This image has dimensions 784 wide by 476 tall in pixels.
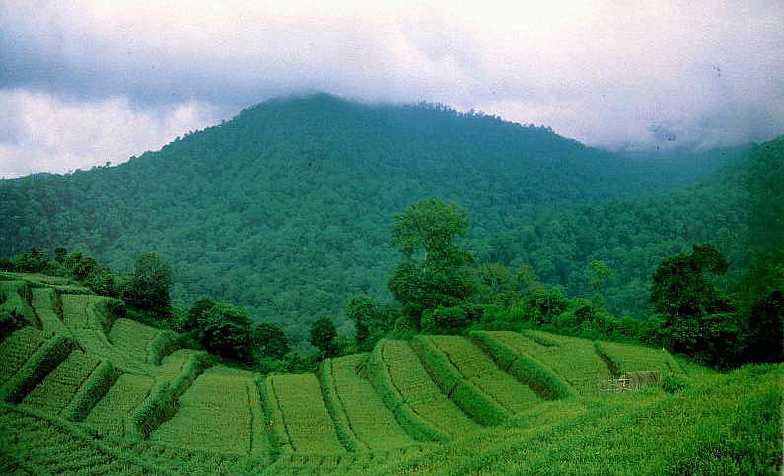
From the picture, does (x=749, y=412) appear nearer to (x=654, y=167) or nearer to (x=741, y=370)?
(x=741, y=370)

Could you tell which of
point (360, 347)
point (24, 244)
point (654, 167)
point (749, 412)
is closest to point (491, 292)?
point (360, 347)

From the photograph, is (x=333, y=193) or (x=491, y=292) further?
(x=333, y=193)

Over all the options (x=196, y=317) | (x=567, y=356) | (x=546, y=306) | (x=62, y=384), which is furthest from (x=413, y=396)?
(x=196, y=317)

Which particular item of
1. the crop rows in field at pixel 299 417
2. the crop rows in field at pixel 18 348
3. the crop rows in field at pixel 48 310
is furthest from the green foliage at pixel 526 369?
the crop rows in field at pixel 48 310

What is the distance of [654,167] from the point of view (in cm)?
7119

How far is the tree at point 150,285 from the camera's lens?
31.3 m

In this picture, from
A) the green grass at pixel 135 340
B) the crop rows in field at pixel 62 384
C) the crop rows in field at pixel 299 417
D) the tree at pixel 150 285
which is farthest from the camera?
the tree at pixel 150 285

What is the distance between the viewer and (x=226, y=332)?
1171 inches

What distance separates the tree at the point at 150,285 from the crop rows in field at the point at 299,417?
39.4ft

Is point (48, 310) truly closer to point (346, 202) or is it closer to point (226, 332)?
point (226, 332)

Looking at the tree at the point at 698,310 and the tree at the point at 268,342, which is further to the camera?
the tree at the point at 268,342

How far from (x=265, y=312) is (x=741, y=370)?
4406 centimetres

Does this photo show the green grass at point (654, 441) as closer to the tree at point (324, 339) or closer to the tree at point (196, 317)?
the tree at point (196, 317)

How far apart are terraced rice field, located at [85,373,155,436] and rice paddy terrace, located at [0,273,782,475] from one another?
2.4 inches
